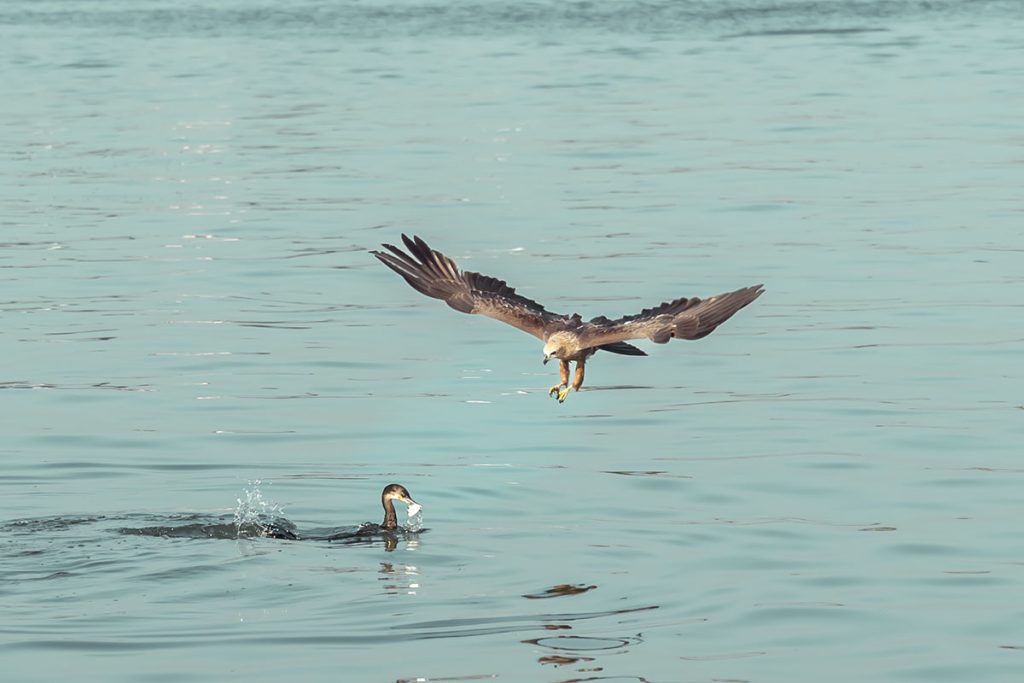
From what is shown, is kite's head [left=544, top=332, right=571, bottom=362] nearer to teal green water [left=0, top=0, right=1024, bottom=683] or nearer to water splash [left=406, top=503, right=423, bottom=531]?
teal green water [left=0, top=0, right=1024, bottom=683]

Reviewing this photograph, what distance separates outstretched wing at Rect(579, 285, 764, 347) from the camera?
12312 millimetres

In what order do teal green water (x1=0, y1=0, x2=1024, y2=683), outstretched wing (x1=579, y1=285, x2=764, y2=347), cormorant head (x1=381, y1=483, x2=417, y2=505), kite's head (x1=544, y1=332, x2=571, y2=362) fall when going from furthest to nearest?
cormorant head (x1=381, y1=483, x2=417, y2=505), kite's head (x1=544, y1=332, x2=571, y2=362), outstretched wing (x1=579, y1=285, x2=764, y2=347), teal green water (x1=0, y1=0, x2=1024, y2=683)

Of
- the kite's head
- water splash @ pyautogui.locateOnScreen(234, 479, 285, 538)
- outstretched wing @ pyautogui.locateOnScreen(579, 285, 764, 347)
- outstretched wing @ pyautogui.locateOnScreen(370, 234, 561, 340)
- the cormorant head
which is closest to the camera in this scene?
outstretched wing @ pyautogui.locateOnScreen(579, 285, 764, 347)

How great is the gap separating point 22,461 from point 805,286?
28.8ft

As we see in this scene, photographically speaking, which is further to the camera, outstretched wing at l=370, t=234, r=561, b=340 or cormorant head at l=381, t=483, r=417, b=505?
cormorant head at l=381, t=483, r=417, b=505

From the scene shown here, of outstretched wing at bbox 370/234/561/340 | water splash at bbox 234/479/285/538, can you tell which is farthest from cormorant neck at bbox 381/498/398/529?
outstretched wing at bbox 370/234/561/340

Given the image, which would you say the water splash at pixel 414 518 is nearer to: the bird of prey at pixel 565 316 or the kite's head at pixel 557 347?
the bird of prey at pixel 565 316

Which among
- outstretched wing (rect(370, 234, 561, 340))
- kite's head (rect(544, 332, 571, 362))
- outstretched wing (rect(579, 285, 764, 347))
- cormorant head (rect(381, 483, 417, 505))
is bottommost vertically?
cormorant head (rect(381, 483, 417, 505))

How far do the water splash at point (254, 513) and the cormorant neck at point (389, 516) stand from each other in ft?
2.54

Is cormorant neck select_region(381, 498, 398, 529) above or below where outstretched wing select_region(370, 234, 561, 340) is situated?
below

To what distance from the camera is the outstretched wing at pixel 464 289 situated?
13.9m

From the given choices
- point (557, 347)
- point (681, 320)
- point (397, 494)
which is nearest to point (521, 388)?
point (397, 494)

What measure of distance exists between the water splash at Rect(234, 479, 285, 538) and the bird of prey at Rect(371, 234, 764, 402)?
195 centimetres

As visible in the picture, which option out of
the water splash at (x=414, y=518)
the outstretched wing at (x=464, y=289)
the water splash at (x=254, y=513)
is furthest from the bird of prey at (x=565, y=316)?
the water splash at (x=254, y=513)
